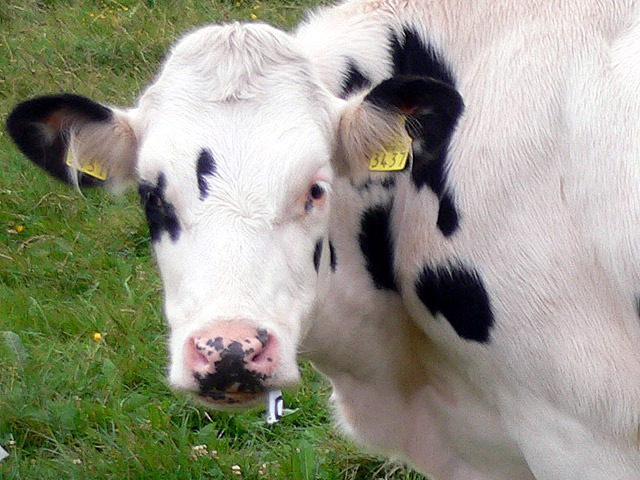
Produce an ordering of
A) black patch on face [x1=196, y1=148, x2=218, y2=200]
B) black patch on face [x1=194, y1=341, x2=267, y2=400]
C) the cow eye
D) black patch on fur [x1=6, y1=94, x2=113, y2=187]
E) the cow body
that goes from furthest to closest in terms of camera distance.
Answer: black patch on fur [x1=6, y1=94, x2=113, y2=187] < the cow body < the cow eye < black patch on face [x1=196, y1=148, x2=218, y2=200] < black patch on face [x1=194, y1=341, x2=267, y2=400]

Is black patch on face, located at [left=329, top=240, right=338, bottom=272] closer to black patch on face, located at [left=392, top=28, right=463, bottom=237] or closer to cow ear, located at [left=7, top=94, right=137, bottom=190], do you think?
black patch on face, located at [left=392, top=28, right=463, bottom=237]

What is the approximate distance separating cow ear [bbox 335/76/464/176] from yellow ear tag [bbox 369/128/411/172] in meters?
0.01

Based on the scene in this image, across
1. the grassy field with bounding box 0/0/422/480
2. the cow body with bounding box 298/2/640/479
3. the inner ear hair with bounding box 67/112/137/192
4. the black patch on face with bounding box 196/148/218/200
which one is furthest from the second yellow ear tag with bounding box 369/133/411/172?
the grassy field with bounding box 0/0/422/480

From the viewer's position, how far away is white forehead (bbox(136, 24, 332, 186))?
10.5ft

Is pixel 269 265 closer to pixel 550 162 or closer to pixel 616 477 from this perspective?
pixel 550 162

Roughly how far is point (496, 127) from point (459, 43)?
13.6 inches

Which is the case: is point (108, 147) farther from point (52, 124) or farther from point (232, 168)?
point (232, 168)

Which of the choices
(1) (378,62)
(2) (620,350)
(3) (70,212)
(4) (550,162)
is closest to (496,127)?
(4) (550,162)

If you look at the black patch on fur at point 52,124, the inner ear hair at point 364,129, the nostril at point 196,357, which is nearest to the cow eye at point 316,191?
the inner ear hair at point 364,129

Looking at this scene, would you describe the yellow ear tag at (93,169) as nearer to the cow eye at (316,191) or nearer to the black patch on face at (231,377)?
the cow eye at (316,191)

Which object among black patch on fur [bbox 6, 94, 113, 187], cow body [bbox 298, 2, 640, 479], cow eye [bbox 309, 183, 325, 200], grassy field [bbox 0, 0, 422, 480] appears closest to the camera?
cow eye [bbox 309, 183, 325, 200]

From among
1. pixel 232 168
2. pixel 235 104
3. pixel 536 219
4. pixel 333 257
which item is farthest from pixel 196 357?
pixel 536 219

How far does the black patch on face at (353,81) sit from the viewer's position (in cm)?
372

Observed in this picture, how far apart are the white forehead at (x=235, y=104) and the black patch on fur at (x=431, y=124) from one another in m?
0.32
